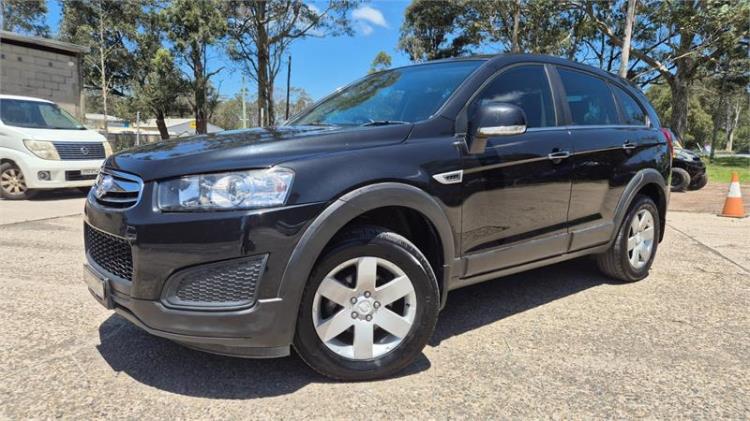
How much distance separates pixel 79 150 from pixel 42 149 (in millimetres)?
547

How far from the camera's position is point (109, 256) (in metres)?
2.44

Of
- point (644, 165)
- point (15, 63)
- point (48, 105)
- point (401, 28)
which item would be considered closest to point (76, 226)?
point (48, 105)

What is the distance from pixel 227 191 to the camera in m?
2.16

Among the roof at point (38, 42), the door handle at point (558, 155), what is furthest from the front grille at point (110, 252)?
the roof at point (38, 42)

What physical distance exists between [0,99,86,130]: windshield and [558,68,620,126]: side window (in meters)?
8.99

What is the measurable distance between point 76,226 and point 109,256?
481 centimetres

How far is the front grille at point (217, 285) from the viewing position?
2152mm

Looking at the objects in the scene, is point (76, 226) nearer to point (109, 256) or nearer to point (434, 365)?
point (109, 256)

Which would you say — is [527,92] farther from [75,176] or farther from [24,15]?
[24,15]

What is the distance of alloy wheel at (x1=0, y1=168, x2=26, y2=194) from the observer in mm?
8562

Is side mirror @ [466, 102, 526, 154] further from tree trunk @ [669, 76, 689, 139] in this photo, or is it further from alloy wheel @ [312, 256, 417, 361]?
tree trunk @ [669, 76, 689, 139]

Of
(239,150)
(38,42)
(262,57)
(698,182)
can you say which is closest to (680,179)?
(698,182)

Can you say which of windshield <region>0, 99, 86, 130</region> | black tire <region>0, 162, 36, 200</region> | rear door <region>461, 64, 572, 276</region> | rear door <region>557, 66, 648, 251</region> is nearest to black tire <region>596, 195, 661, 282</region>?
rear door <region>557, 66, 648, 251</region>

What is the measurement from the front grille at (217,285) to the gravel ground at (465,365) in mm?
499
